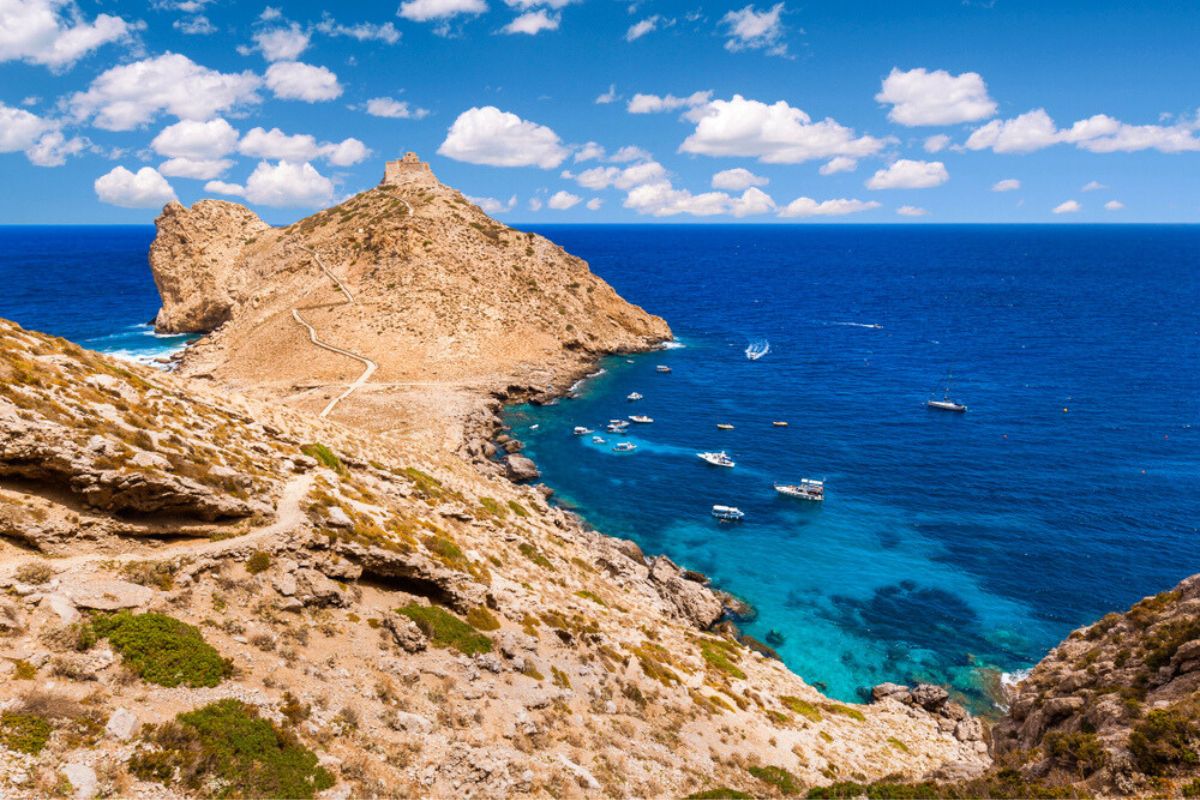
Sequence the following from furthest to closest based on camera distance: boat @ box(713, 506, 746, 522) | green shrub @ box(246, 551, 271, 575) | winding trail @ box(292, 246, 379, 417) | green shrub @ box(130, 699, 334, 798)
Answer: winding trail @ box(292, 246, 379, 417), boat @ box(713, 506, 746, 522), green shrub @ box(246, 551, 271, 575), green shrub @ box(130, 699, 334, 798)

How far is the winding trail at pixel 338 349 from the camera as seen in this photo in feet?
269

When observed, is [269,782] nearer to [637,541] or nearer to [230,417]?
[230,417]

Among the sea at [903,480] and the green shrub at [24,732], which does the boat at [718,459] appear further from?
the green shrub at [24,732]

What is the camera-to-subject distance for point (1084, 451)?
252 feet

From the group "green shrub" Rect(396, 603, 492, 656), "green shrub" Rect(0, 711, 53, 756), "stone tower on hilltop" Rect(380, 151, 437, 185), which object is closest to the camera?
"green shrub" Rect(0, 711, 53, 756)

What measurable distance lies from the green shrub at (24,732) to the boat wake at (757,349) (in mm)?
116907

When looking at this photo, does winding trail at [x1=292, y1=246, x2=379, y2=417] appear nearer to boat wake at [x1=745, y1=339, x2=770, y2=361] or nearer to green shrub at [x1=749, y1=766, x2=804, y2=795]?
green shrub at [x1=749, y1=766, x2=804, y2=795]

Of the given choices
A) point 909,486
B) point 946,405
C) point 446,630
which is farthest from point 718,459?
point 446,630

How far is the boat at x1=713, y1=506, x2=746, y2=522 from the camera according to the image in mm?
62938

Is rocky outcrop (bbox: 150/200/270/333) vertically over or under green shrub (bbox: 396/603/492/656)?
over

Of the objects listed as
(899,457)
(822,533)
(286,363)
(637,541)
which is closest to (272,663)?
(637,541)

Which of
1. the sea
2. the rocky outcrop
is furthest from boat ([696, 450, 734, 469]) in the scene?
the rocky outcrop

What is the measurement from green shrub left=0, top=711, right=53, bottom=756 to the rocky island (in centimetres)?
4

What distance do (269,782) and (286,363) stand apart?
90952 millimetres
